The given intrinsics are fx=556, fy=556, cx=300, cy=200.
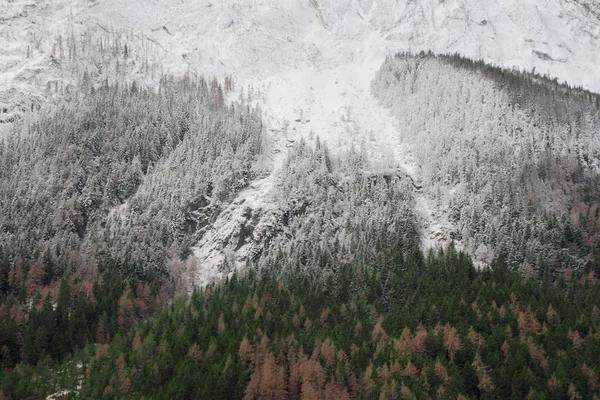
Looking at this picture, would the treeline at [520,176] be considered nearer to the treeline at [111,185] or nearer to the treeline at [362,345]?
the treeline at [362,345]

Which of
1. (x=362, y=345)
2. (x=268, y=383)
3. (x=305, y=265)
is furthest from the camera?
(x=305, y=265)

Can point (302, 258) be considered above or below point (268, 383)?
above

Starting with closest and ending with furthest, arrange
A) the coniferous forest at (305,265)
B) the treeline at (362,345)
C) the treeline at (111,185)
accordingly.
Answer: the treeline at (362,345) < the coniferous forest at (305,265) < the treeline at (111,185)

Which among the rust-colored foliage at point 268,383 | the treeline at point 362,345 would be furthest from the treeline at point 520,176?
the rust-colored foliage at point 268,383

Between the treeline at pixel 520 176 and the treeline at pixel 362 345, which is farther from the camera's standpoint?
the treeline at pixel 520 176

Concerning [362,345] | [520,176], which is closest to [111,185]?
[362,345]

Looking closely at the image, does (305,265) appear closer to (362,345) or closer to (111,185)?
(362,345)

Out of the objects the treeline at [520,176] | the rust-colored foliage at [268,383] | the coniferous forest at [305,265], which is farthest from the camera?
the treeline at [520,176]
